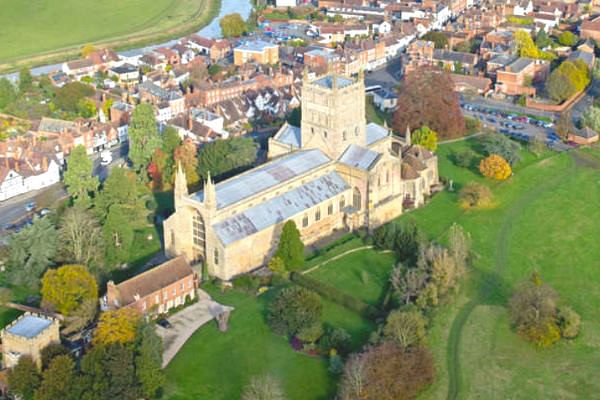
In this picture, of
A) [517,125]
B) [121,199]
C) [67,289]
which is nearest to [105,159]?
[121,199]

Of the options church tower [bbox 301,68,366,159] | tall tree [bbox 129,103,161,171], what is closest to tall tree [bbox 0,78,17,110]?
tall tree [bbox 129,103,161,171]

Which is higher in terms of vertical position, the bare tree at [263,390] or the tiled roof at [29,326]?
the tiled roof at [29,326]

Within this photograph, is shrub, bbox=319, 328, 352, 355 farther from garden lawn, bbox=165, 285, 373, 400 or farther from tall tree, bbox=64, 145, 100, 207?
tall tree, bbox=64, 145, 100, 207

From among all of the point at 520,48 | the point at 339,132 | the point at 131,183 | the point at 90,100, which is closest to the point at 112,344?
the point at 131,183

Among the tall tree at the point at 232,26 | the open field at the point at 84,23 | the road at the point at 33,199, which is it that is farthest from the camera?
the tall tree at the point at 232,26

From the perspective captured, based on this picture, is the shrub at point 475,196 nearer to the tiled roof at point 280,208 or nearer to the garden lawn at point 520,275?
the garden lawn at point 520,275

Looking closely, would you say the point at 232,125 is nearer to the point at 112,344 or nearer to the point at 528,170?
the point at 528,170

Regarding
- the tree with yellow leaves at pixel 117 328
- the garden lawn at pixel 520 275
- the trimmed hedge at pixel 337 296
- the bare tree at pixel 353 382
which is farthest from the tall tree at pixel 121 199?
the bare tree at pixel 353 382
